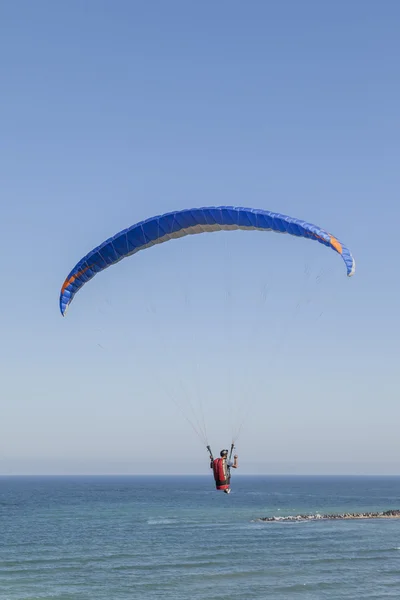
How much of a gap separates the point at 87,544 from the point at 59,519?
2357cm

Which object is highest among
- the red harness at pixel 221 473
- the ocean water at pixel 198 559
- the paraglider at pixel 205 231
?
the paraglider at pixel 205 231

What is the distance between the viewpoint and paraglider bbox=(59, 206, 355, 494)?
21078 millimetres

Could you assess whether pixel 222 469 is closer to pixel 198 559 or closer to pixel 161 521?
pixel 198 559

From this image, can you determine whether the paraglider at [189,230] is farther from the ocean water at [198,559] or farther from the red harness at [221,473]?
the ocean water at [198,559]

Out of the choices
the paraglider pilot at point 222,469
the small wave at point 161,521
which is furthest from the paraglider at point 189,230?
the small wave at point 161,521

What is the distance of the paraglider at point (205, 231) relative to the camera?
2108 centimetres

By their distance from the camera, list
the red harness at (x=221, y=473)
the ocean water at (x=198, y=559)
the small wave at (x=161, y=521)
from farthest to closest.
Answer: the small wave at (x=161, y=521), the ocean water at (x=198, y=559), the red harness at (x=221, y=473)

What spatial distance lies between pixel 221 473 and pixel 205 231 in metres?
7.10

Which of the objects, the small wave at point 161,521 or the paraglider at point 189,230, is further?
the small wave at point 161,521

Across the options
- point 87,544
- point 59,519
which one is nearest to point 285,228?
point 87,544

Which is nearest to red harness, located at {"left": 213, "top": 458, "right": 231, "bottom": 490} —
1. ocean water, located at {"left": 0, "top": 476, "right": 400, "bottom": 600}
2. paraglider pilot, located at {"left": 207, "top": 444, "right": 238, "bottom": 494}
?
paraglider pilot, located at {"left": 207, "top": 444, "right": 238, "bottom": 494}

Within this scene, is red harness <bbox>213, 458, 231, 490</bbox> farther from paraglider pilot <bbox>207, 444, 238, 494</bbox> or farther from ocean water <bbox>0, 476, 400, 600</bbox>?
ocean water <bbox>0, 476, 400, 600</bbox>

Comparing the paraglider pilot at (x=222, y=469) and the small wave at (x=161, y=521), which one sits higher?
the paraglider pilot at (x=222, y=469)

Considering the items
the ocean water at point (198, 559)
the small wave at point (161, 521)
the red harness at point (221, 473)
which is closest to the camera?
the red harness at point (221, 473)
